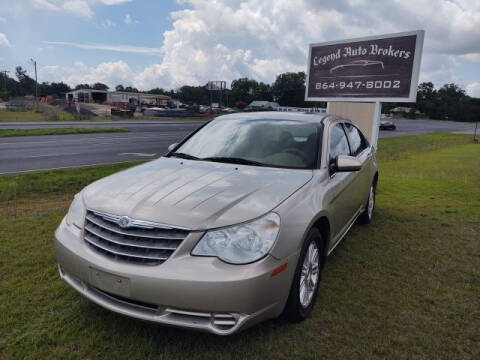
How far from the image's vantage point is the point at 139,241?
2311 millimetres

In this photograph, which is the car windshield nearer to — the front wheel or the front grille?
the front grille

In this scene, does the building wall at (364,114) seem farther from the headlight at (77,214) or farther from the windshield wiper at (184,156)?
the headlight at (77,214)

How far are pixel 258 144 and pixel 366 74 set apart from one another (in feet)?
21.6

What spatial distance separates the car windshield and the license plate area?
5.07ft

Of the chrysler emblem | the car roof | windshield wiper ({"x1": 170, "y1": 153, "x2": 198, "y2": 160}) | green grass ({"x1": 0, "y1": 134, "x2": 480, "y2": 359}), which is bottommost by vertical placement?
green grass ({"x1": 0, "y1": 134, "x2": 480, "y2": 359})

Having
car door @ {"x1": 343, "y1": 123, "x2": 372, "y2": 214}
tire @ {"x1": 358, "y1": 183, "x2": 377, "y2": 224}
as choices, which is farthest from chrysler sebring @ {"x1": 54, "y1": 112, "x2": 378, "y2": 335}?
tire @ {"x1": 358, "y1": 183, "x2": 377, "y2": 224}

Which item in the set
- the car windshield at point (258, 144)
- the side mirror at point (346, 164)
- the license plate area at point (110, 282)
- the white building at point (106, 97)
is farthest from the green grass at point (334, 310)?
the white building at point (106, 97)

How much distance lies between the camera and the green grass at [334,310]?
2.50 meters

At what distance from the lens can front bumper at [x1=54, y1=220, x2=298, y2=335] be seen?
2.14 m

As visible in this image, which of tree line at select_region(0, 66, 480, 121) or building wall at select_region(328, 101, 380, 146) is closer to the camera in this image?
building wall at select_region(328, 101, 380, 146)

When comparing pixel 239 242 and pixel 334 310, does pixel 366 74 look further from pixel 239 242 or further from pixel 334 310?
pixel 239 242

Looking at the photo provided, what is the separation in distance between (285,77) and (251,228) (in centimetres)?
12562

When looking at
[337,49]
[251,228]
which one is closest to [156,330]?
[251,228]

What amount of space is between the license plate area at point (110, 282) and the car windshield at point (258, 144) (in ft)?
5.07
